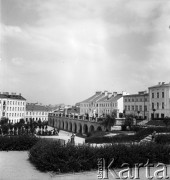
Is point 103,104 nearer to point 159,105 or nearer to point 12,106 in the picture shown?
point 159,105

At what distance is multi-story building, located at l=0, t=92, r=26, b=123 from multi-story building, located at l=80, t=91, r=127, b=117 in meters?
24.4

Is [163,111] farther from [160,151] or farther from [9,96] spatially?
[9,96]

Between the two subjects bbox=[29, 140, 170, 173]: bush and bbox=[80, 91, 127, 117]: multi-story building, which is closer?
bbox=[29, 140, 170, 173]: bush

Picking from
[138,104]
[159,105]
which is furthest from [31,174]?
[138,104]

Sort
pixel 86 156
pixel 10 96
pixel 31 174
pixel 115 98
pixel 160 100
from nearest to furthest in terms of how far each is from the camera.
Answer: pixel 31 174, pixel 86 156, pixel 160 100, pixel 115 98, pixel 10 96

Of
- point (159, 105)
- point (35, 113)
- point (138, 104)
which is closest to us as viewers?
point (159, 105)

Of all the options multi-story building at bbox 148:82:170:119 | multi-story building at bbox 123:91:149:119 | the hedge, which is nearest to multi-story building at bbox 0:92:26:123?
multi-story building at bbox 123:91:149:119

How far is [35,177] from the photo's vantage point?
461 inches

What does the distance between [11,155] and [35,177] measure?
6.44m

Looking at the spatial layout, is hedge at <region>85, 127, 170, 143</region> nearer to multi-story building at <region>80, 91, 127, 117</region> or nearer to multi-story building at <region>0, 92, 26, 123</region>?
multi-story building at <region>80, 91, 127, 117</region>

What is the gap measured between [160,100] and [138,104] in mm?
9601

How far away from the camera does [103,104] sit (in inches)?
3204

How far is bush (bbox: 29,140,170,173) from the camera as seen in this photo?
42.4 feet

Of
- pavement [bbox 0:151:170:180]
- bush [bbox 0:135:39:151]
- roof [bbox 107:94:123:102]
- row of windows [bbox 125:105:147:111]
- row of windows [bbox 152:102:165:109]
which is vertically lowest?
pavement [bbox 0:151:170:180]
